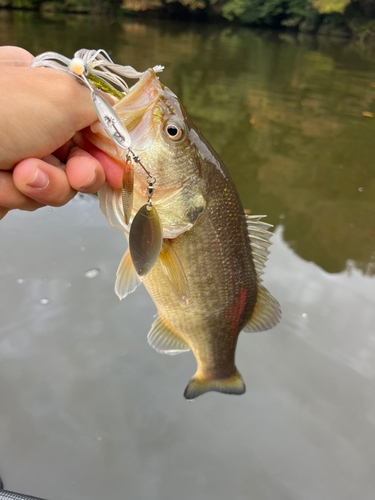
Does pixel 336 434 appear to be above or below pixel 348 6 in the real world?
below

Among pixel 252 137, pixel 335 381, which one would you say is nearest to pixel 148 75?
pixel 335 381

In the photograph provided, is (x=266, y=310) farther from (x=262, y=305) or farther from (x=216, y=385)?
(x=216, y=385)

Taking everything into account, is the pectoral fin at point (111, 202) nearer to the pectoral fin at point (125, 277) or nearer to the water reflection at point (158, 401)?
the pectoral fin at point (125, 277)

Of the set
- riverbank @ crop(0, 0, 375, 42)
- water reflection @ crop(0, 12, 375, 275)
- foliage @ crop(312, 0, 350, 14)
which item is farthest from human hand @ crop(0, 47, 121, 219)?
foliage @ crop(312, 0, 350, 14)

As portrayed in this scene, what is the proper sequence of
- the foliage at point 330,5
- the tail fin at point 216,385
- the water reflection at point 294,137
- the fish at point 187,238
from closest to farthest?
the fish at point 187,238 → the tail fin at point 216,385 → the water reflection at point 294,137 → the foliage at point 330,5

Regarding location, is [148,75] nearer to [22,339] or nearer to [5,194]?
[5,194]

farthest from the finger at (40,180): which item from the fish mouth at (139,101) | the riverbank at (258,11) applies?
the riverbank at (258,11)
